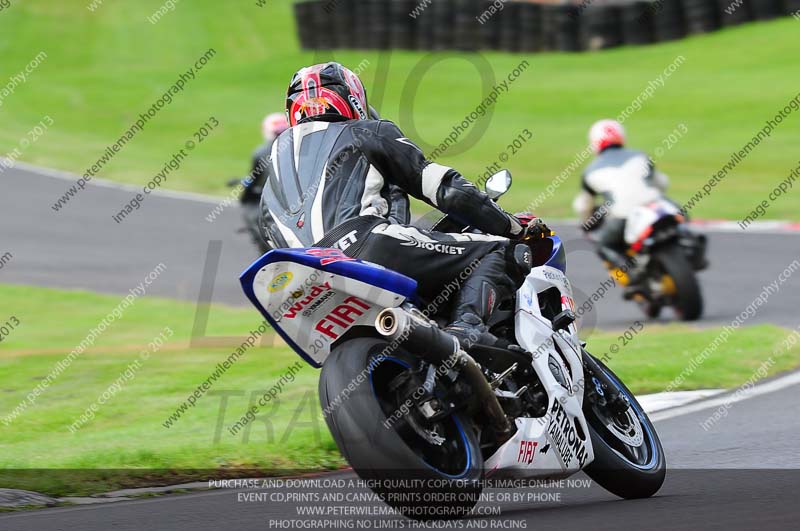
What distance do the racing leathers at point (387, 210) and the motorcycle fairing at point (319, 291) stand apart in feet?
1.10

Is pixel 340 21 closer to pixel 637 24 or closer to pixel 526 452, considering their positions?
pixel 637 24

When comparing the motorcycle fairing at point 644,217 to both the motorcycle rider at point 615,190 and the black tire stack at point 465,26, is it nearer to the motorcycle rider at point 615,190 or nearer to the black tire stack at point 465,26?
the motorcycle rider at point 615,190

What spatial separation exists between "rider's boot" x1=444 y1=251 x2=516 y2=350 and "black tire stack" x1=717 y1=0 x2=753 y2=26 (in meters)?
26.7

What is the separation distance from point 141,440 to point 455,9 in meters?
24.9

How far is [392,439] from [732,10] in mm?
28060

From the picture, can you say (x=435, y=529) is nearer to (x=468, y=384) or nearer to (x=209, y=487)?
(x=468, y=384)

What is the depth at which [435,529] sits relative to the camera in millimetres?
4688

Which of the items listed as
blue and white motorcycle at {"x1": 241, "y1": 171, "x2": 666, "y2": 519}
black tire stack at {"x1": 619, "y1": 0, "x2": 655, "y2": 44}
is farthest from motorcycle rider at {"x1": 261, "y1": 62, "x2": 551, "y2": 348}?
black tire stack at {"x1": 619, "y1": 0, "x2": 655, "y2": 44}

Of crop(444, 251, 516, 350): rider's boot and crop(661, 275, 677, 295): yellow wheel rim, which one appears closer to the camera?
crop(444, 251, 516, 350): rider's boot

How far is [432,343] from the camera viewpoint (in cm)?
460

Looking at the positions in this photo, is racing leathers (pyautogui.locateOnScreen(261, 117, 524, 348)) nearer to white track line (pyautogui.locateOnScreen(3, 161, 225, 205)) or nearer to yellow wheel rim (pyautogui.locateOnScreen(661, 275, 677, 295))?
yellow wheel rim (pyautogui.locateOnScreen(661, 275, 677, 295))

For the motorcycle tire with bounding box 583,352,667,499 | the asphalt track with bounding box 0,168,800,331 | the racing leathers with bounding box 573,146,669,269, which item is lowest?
the asphalt track with bounding box 0,168,800,331

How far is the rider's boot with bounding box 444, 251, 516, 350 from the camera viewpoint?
5.03m

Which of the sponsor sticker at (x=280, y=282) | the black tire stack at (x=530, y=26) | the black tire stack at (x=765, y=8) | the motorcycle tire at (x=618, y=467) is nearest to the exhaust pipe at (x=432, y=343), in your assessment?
the sponsor sticker at (x=280, y=282)
